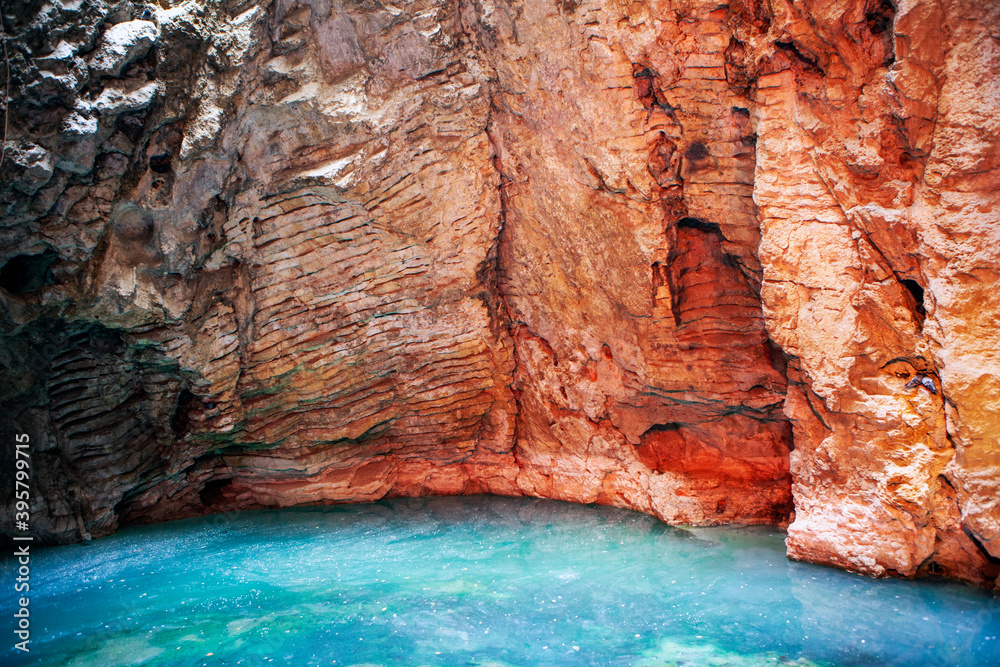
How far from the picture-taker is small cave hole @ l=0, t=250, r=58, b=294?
654 centimetres

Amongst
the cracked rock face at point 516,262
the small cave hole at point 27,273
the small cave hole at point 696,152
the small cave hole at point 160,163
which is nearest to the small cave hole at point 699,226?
the cracked rock face at point 516,262

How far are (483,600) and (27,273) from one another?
16.6 feet

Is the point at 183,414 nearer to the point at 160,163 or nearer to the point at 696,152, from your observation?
the point at 160,163

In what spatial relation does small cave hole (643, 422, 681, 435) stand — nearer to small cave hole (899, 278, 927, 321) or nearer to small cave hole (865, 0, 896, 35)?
small cave hole (899, 278, 927, 321)

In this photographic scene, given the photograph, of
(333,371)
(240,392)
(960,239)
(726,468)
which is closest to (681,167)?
(960,239)

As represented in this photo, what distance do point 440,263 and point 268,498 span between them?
3699 millimetres

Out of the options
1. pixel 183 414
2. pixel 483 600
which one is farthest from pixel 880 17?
pixel 183 414

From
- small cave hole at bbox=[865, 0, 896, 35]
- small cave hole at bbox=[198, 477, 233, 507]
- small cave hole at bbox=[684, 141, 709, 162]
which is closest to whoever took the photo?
small cave hole at bbox=[865, 0, 896, 35]

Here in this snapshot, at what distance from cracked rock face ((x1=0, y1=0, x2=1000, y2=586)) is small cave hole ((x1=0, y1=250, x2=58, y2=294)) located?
21 mm

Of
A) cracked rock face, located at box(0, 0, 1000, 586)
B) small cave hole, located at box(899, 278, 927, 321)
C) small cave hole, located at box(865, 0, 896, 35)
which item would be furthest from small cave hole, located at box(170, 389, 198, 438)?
small cave hole, located at box(865, 0, 896, 35)

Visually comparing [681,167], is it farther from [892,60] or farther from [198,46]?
[198,46]

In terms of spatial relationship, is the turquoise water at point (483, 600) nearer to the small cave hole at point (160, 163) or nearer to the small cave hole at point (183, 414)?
the small cave hole at point (183, 414)

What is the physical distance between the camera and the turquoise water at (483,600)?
512 cm

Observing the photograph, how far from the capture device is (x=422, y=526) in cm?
803
